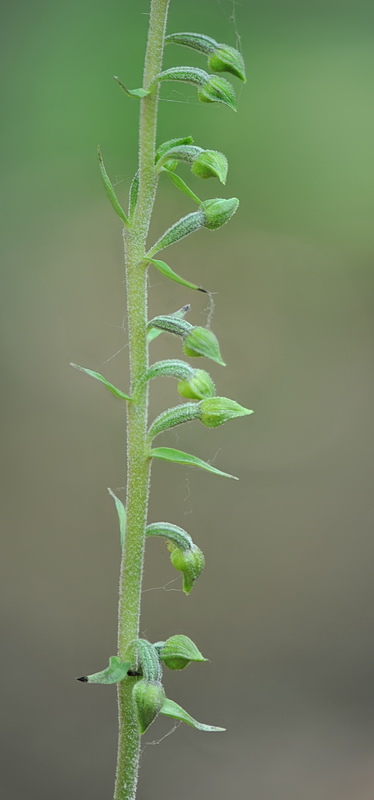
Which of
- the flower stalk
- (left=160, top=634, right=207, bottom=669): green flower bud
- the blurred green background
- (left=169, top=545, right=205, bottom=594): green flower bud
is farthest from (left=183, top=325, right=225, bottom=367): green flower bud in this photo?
the blurred green background

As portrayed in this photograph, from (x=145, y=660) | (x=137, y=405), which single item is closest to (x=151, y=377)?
(x=137, y=405)

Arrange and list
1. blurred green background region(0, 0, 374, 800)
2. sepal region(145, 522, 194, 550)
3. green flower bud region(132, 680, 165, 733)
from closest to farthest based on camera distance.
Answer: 1. green flower bud region(132, 680, 165, 733)
2. sepal region(145, 522, 194, 550)
3. blurred green background region(0, 0, 374, 800)

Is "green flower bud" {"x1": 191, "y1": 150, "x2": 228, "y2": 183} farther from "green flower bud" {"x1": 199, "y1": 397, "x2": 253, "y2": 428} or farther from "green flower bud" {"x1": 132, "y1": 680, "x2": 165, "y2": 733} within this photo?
"green flower bud" {"x1": 132, "y1": 680, "x2": 165, "y2": 733}

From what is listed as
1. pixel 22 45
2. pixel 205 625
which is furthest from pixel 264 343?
pixel 22 45

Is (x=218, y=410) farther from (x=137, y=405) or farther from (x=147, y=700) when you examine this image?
(x=147, y=700)

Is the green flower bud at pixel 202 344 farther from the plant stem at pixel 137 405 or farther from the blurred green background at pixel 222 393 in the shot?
the blurred green background at pixel 222 393

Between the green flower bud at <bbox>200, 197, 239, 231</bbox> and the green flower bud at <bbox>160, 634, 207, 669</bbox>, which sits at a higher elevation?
the green flower bud at <bbox>200, 197, 239, 231</bbox>

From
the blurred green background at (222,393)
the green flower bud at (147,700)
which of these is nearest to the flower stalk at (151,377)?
the green flower bud at (147,700)

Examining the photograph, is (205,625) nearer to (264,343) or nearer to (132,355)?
(264,343)
